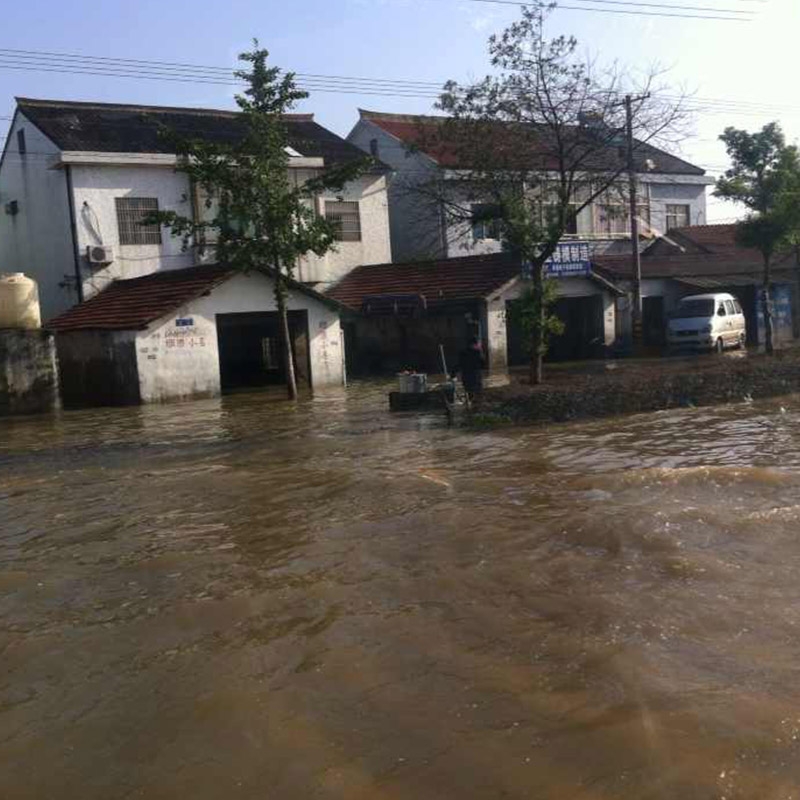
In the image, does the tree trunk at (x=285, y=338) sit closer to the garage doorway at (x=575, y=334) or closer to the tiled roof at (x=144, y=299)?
the tiled roof at (x=144, y=299)

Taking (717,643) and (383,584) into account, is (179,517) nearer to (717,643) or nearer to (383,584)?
(383,584)

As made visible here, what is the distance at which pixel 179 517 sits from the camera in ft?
32.7

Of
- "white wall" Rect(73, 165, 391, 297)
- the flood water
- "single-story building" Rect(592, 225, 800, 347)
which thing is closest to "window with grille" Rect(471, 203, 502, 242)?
"white wall" Rect(73, 165, 391, 297)

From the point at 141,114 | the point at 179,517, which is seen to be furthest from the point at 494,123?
the point at 141,114

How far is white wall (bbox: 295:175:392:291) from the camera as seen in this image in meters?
33.1

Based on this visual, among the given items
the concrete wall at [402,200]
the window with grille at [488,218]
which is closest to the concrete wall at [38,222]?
the concrete wall at [402,200]

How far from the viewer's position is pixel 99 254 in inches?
1097

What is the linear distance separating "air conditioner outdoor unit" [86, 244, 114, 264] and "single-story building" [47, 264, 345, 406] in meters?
1.69

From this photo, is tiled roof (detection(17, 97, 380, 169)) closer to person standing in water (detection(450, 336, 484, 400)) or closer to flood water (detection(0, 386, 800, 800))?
person standing in water (detection(450, 336, 484, 400))

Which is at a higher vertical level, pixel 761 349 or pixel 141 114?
pixel 141 114

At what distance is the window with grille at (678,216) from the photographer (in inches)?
1699

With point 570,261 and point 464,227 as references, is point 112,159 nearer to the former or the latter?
point 464,227

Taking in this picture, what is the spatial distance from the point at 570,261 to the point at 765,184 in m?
6.12

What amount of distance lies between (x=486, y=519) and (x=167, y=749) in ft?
15.8
